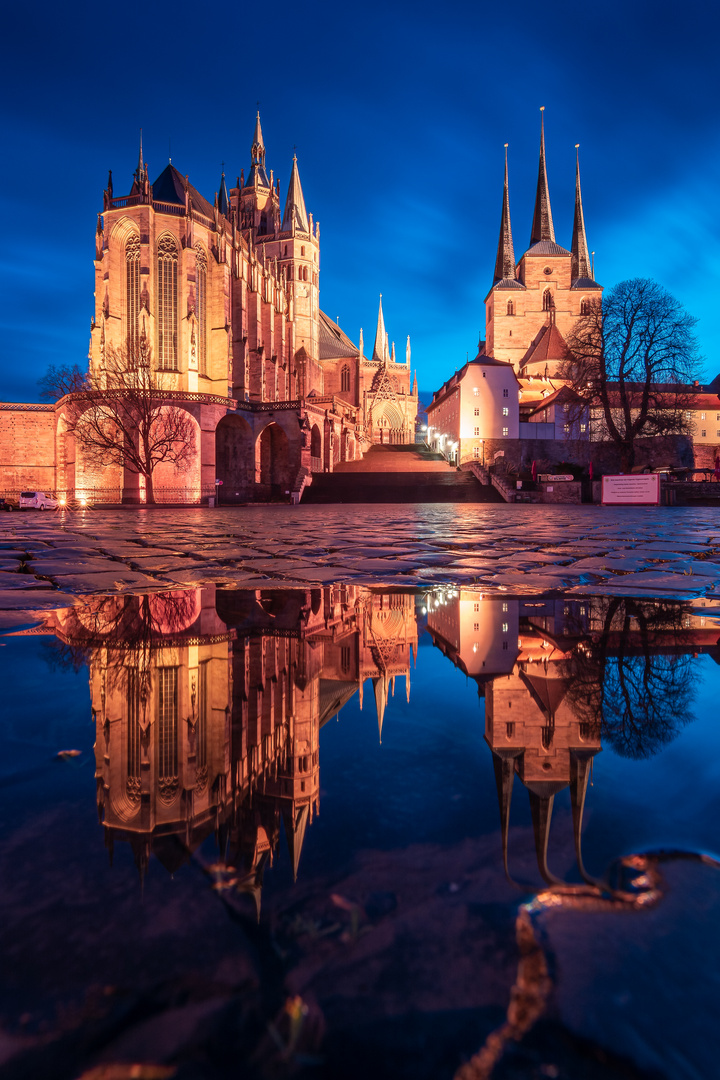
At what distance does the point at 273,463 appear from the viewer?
37844 millimetres

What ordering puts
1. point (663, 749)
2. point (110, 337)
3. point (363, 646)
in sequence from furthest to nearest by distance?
point (110, 337) → point (363, 646) → point (663, 749)

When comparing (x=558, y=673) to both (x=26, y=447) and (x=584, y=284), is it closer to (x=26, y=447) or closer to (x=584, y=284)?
(x=26, y=447)

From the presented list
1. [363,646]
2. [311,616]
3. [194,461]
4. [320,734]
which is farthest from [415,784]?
[194,461]

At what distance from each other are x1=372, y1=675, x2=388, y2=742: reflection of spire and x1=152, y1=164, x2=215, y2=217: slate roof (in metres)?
41.8

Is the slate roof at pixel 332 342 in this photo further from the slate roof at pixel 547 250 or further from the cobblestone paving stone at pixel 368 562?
the cobblestone paving stone at pixel 368 562

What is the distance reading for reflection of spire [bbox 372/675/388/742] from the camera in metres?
1.72

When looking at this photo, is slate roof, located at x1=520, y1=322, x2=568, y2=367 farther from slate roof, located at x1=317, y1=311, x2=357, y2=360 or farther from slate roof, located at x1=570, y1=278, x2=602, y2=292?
slate roof, located at x1=317, y1=311, x2=357, y2=360

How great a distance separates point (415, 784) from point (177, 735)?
0.63 m

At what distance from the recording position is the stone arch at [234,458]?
114 feet

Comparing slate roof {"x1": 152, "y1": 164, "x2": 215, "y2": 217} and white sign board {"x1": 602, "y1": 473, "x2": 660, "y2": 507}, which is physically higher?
slate roof {"x1": 152, "y1": 164, "x2": 215, "y2": 217}

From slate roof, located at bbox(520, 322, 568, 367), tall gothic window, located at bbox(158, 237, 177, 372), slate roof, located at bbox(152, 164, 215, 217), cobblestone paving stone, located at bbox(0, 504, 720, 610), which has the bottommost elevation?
cobblestone paving stone, located at bbox(0, 504, 720, 610)

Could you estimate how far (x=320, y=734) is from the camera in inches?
61.4

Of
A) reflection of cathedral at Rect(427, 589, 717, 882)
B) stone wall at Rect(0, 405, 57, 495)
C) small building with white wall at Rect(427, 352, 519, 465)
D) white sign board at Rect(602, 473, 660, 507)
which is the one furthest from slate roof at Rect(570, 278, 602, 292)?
reflection of cathedral at Rect(427, 589, 717, 882)

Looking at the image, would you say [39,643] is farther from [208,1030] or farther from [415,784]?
[208,1030]
